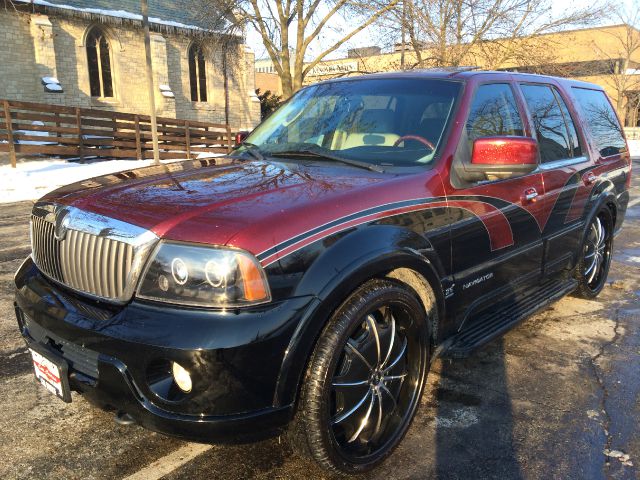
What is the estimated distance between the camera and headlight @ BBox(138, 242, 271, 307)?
2.00 m

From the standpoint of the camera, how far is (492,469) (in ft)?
8.21

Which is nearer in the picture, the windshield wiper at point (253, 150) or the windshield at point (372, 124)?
the windshield at point (372, 124)

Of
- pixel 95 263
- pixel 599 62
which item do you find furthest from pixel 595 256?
pixel 599 62

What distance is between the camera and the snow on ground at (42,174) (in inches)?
468

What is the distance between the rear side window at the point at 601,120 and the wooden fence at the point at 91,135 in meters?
16.1

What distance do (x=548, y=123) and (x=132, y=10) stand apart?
1072 inches

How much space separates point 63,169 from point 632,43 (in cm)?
3902

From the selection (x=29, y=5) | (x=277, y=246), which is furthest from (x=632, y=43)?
(x=277, y=246)

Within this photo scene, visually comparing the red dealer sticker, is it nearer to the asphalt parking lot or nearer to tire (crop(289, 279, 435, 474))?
the asphalt parking lot

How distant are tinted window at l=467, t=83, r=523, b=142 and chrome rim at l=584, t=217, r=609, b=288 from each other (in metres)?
1.67

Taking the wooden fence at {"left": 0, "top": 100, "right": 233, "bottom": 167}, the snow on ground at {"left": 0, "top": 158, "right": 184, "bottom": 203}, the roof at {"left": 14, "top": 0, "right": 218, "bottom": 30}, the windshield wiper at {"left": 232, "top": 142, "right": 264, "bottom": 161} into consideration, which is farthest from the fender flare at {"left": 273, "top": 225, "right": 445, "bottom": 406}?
the roof at {"left": 14, "top": 0, "right": 218, "bottom": 30}

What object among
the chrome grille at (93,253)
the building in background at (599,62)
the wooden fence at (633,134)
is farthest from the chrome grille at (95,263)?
the wooden fence at (633,134)

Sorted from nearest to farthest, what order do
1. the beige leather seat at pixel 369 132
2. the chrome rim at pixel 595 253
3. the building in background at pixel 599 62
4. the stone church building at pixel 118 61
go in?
the beige leather seat at pixel 369 132
the chrome rim at pixel 595 253
the stone church building at pixel 118 61
the building in background at pixel 599 62

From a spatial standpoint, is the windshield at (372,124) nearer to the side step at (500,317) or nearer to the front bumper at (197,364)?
the side step at (500,317)
